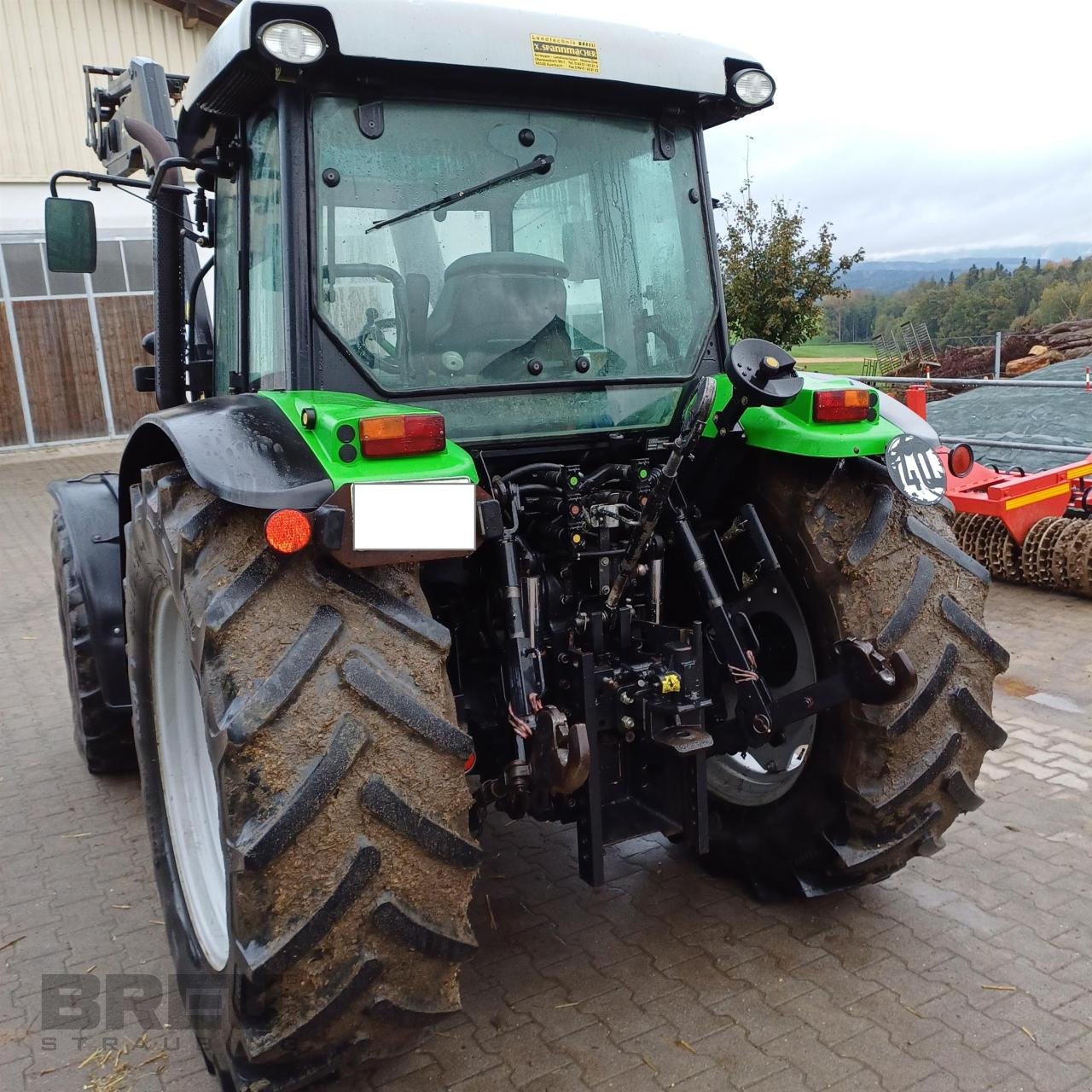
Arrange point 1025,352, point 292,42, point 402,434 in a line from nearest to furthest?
point 402,434 → point 292,42 → point 1025,352

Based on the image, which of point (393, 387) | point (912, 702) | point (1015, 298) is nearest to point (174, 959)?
→ point (393, 387)

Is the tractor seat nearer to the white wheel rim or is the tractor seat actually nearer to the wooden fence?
the white wheel rim

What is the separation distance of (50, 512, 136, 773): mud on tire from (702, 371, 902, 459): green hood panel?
9.02 ft

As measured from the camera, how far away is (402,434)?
6.97ft

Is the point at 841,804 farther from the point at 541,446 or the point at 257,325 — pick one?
the point at 257,325

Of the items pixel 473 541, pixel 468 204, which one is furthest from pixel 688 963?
pixel 468 204

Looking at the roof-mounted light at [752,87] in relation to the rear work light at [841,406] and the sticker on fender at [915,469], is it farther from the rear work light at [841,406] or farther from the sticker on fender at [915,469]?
the sticker on fender at [915,469]

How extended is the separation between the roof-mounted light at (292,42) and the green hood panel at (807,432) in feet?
4.45

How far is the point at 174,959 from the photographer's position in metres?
2.67

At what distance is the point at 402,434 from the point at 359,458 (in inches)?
4.1

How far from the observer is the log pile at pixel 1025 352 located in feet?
62.2

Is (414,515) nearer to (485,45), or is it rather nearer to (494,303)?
(494,303)

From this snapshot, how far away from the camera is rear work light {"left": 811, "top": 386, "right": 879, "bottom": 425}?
8.93 ft

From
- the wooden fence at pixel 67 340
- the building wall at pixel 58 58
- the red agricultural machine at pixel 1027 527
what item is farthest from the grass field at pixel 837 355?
the building wall at pixel 58 58
